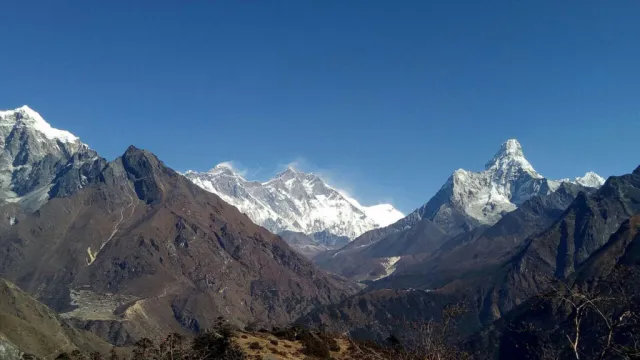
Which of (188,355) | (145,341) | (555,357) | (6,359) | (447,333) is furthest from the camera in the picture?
(145,341)

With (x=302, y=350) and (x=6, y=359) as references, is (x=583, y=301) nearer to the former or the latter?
(x=302, y=350)

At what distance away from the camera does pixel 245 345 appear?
74312 millimetres

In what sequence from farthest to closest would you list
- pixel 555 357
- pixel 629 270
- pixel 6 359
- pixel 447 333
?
pixel 6 359, pixel 447 333, pixel 555 357, pixel 629 270

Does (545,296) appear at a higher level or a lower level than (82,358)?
lower

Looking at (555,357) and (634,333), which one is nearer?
(634,333)

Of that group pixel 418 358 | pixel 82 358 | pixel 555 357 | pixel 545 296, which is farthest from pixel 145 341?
pixel 545 296

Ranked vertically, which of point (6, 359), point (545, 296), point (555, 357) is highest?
point (6, 359)

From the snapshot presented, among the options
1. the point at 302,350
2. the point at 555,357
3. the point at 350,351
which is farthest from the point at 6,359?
the point at 555,357

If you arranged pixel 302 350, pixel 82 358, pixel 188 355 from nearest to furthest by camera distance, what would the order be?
pixel 188 355, pixel 302 350, pixel 82 358

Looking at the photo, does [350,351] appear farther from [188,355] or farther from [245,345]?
[188,355]

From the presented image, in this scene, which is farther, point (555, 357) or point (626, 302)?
→ point (555, 357)

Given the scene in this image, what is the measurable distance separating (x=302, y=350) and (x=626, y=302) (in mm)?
46425

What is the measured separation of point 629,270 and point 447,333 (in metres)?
23.6

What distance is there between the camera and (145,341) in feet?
290
